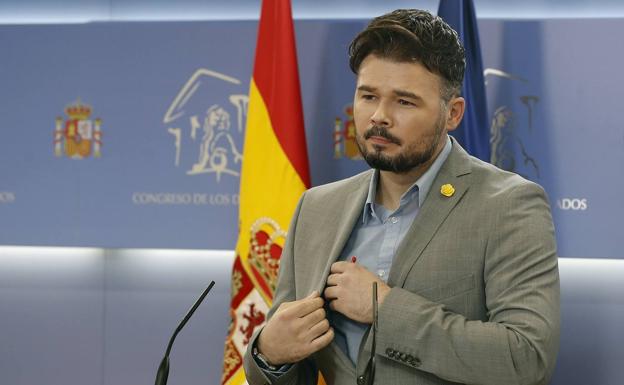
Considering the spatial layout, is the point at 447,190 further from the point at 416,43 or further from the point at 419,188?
the point at 416,43

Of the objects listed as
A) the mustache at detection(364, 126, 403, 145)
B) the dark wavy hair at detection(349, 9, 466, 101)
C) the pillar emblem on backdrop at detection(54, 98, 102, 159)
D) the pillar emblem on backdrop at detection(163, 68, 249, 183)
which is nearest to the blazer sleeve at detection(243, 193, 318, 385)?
the mustache at detection(364, 126, 403, 145)

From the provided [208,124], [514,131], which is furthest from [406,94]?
[208,124]

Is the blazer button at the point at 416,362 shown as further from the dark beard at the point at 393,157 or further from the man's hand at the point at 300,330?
the dark beard at the point at 393,157

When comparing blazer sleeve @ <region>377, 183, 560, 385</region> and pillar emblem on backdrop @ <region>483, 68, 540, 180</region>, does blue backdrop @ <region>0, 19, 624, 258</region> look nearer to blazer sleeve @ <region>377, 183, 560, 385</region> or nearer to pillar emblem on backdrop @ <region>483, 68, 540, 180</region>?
pillar emblem on backdrop @ <region>483, 68, 540, 180</region>

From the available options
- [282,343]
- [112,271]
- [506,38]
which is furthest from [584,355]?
[282,343]

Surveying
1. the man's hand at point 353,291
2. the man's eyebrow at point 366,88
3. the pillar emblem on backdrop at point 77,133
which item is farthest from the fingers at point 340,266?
the pillar emblem on backdrop at point 77,133

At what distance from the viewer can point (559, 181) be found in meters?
3.86

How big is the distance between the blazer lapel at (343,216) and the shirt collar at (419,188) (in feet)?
0.06

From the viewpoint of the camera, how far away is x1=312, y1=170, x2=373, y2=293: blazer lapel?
6.09 feet

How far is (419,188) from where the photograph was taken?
1852 mm

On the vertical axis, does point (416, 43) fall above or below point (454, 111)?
above

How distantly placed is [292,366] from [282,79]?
212 centimetres

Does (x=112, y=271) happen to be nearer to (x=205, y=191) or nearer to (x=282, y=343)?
(x=205, y=191)

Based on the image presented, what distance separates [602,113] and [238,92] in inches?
65.9
